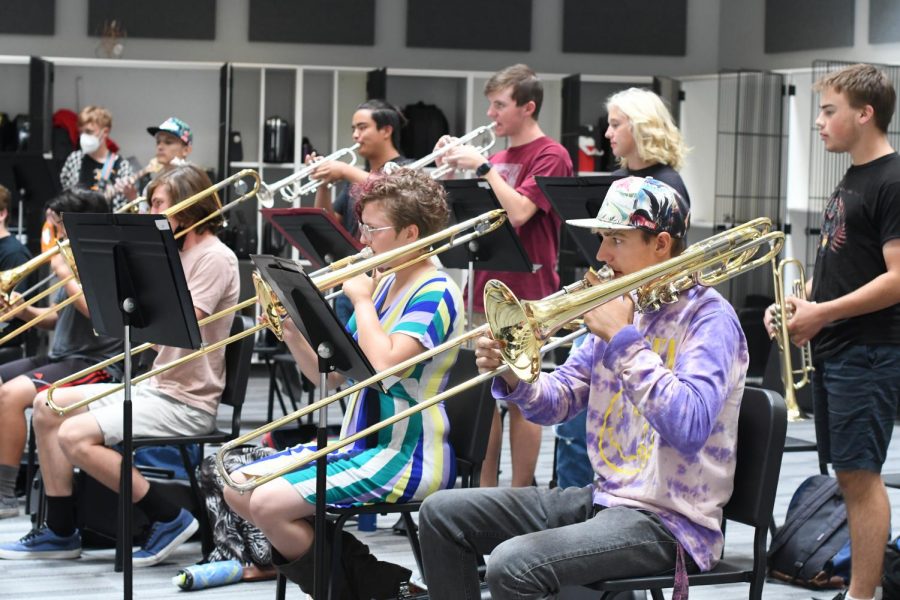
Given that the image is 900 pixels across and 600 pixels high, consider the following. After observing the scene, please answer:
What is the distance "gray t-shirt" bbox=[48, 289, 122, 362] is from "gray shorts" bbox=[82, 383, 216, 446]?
2.56 ft

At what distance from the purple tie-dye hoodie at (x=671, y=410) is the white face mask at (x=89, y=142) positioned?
221 inches

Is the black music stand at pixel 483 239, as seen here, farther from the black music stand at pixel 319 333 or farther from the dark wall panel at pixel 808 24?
the dark wall panel at pixel 808 24

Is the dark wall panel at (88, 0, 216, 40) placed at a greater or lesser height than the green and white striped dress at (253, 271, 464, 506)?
greater

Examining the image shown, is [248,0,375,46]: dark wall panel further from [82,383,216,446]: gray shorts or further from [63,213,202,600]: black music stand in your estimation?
[63,213,202,600]: black music stand

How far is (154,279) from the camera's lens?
3080 mm

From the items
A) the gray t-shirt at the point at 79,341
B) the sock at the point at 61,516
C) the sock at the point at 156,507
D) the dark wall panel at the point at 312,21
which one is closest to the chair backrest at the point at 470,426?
the sock at the point at 156,507

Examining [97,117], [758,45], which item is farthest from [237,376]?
[758,45]

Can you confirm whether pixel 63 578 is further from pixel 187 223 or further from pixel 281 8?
pixel 281 8

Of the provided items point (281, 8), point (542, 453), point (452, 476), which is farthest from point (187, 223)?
point (281, 8)

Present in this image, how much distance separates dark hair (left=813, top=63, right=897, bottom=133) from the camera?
3.19m

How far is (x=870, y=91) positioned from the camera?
319cm

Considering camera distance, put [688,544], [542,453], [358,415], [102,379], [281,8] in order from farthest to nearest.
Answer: [281,8], [542,453], [102,379], [358,415], [688,544]

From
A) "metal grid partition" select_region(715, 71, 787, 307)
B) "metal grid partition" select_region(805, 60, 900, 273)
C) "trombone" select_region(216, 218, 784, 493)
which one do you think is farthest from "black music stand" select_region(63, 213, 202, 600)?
"metal grid partition" select_region(715, 71, 787, 307)

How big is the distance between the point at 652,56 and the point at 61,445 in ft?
22.6
